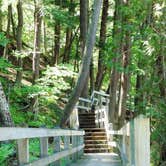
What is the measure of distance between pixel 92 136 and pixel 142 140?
17385mm

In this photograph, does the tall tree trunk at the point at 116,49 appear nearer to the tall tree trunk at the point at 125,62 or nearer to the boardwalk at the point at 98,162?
the tall tree trunk at the point at 125,62

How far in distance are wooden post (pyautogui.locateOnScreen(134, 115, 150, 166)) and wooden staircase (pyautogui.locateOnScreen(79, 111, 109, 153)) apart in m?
15.5

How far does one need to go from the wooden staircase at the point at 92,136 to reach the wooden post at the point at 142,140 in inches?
611

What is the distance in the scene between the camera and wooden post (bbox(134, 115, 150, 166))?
4.23 metres

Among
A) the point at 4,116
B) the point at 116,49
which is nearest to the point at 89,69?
the point at 116,49

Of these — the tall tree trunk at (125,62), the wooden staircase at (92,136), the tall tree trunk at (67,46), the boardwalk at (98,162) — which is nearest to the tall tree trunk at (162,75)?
the boardwalk at (98,162)

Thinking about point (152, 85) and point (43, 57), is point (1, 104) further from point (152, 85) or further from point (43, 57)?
point (43, 57)

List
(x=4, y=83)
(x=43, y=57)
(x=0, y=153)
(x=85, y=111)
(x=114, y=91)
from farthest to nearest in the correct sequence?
(x=43, y=57), (x=85, y=111), (x=114, y=91), (x=4, y=83), (x=0, y=153)

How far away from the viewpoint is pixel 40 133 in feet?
19.6

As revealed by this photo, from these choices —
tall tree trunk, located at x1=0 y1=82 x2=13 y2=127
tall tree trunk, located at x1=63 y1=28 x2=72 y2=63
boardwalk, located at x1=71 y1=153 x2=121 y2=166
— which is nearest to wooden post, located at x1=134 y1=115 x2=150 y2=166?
tall tree trunk, located at x1=0 y1=82 x2=13 y2=127

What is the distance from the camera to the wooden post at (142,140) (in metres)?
4.23

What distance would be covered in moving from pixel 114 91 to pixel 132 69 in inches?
156

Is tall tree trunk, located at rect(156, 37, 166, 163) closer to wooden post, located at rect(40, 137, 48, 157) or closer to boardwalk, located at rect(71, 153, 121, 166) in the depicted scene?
boardwalk, located at rect(71, 153, 121, 166)

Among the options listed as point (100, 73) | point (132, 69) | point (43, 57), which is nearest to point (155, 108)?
point (132, 69)
